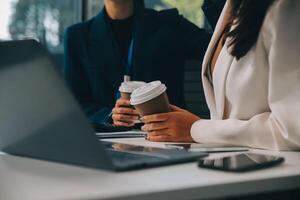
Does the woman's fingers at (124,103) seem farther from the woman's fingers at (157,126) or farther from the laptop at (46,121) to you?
the laptop at (46,121)

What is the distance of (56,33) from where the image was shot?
3.63 meters

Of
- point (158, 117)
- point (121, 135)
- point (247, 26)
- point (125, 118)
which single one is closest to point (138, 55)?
point (125, 118)

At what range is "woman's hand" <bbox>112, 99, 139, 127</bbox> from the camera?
1642 millimetres

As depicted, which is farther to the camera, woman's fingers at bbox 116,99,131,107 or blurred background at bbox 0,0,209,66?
blurred background at bbox 0,0,209,66

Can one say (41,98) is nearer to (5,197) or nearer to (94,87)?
(5,197)

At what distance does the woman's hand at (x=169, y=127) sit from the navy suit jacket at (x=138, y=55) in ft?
3.66

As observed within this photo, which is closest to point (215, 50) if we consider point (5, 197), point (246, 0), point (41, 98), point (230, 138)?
point (246, 0)

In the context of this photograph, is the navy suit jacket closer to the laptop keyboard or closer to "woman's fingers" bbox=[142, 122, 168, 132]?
→ "woman's fingers" bbox=[142, 122, 168, 132]

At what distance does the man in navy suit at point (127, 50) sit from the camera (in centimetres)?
251

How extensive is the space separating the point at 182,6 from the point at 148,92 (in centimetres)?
222

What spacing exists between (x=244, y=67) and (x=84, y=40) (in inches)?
58.4

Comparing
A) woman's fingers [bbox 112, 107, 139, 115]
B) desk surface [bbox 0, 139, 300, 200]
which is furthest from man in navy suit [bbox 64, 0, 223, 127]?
desk surface [bbox 0, 139, 300, 200]

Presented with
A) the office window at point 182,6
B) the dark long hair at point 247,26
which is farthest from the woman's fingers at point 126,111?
the office window at point 182,6

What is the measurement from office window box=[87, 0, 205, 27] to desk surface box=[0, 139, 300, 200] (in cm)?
245
